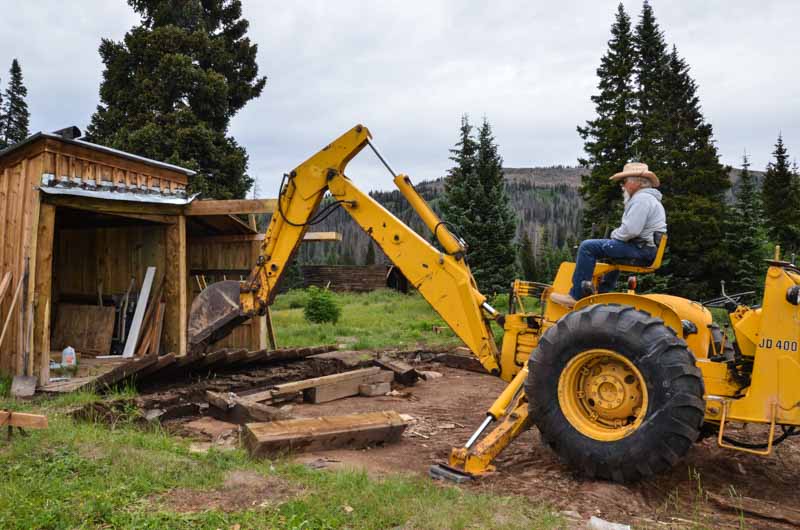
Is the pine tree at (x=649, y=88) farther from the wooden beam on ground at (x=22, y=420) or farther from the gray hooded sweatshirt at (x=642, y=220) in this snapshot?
the wooden beam on ground at (x=22, y=420)

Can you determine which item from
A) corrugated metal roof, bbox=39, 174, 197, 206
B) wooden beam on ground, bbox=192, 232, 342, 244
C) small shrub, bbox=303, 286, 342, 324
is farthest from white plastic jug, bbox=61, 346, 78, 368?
small shrub, bbox=303, 286, 342, 324

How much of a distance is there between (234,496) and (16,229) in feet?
22.5

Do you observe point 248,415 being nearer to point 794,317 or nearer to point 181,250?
point 181,250

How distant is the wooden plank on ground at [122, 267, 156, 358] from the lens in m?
11.8

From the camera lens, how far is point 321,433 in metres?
6.18

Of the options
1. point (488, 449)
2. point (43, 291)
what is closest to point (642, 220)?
point (488, 449)

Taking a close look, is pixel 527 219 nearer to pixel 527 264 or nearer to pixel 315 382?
pixel 527 264

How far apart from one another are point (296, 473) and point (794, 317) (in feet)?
13.3

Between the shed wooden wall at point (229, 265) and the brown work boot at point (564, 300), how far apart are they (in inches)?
327

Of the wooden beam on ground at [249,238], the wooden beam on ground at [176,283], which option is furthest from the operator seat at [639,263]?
the wooden beam on ground at [176,283]

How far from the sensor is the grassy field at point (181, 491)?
4.20 metres

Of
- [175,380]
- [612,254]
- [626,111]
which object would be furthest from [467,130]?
[612,254]

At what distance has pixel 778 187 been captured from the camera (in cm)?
3441

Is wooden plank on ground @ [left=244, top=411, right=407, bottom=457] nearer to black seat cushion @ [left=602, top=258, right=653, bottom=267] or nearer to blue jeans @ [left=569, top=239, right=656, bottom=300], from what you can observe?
blue jeans @ [left=569, top=239, right=656, bottom=300]
